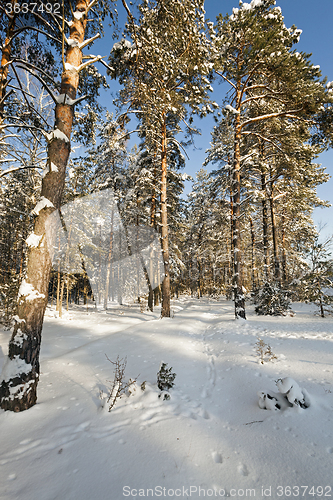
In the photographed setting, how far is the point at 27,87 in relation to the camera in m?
6.90

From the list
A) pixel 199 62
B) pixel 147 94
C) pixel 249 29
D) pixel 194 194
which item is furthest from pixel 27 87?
pixel 194 194

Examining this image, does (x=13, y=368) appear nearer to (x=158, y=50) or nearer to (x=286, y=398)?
(x=286, y=398)

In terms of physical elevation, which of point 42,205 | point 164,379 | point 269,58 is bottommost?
point 164,379

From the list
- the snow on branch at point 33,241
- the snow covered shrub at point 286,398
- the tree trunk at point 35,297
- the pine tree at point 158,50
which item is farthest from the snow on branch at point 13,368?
the pine tree at point 158,50

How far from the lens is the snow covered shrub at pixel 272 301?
11.0 metres

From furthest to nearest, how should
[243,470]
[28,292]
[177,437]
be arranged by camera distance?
[28,292]
[177,437]
[243,470]

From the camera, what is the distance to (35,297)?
11.2 feet

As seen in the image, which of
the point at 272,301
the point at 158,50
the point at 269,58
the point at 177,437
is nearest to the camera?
the point at 177,437

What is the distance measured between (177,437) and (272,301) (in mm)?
10196

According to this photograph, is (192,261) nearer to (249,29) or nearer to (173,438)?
(249,29)

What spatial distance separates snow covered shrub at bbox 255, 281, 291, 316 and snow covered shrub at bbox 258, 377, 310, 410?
886 centimetres

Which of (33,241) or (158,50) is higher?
(158,50)

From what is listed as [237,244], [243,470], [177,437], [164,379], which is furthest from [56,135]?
[237,244]

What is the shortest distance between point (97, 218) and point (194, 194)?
13572mm
